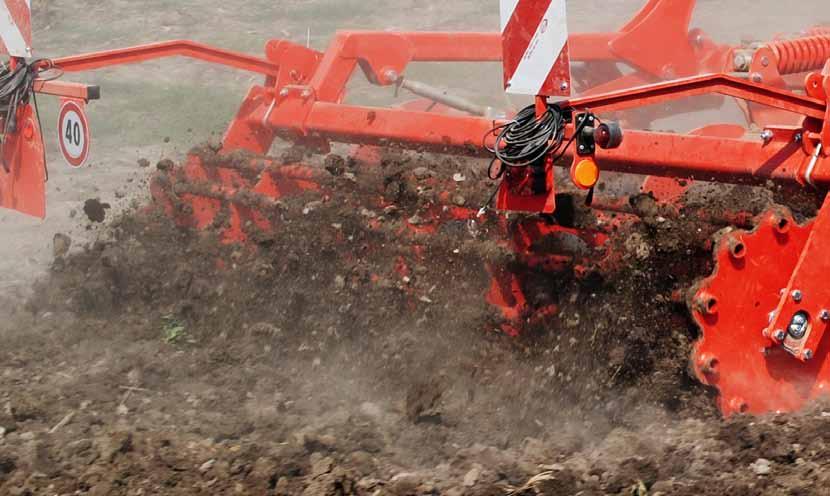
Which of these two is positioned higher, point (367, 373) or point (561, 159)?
point (561, 159)

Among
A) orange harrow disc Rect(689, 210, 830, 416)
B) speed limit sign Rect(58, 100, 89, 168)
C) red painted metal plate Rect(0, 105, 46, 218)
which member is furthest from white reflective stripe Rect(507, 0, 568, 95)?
red painted metal plate Rect(0, 105, 46, 218)

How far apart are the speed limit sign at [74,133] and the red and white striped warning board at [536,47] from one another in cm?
248

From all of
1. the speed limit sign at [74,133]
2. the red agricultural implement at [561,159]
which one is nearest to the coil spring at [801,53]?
the red agricultural implement at [561,159]

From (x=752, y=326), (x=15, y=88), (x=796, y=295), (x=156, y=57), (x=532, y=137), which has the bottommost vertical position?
(x=752, y=326)

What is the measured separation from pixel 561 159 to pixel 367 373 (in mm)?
1418

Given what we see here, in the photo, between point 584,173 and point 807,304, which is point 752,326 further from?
point 584,173

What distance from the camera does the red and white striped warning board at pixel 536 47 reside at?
4211 mm

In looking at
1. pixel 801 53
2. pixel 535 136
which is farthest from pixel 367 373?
pixel 801 53

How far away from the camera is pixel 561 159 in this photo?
473cm

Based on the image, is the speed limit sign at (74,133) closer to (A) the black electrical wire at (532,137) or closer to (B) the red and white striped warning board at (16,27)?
(B) the red and white striped warning board at (16,27)

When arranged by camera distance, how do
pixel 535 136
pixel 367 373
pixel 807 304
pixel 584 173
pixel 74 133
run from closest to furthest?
pixel 584 173
pixel 807 304
pixel 535 136
pixel 367 373
pixel 74 133

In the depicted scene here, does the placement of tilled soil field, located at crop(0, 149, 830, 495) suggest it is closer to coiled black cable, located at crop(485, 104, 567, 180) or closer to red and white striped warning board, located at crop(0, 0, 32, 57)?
coiled black cable, located at crop(485, 104, 567, 180)

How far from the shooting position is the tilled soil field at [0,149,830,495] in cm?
380

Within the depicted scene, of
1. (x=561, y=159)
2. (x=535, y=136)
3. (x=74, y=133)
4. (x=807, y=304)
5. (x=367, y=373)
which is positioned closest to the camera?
(x=807, y=304)
